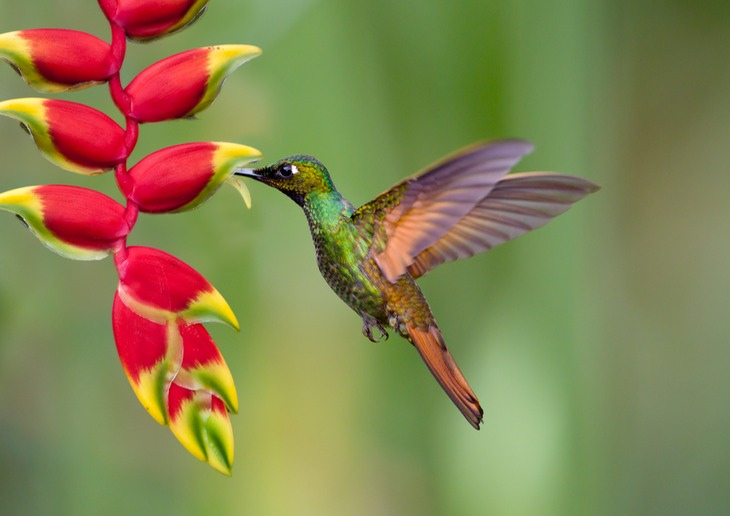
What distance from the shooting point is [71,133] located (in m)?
0.32

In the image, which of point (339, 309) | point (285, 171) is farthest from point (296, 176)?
point (339, 309)

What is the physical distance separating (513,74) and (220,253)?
0.36m

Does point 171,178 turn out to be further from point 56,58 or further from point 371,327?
point 371,327

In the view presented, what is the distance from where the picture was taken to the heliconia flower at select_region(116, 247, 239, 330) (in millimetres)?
336

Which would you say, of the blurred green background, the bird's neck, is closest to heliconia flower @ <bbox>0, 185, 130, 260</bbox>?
the bird's neck

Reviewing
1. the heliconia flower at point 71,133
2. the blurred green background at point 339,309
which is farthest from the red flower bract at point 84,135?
the blurred green background at point 339,309

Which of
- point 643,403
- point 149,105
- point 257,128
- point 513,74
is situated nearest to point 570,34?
point 513,74

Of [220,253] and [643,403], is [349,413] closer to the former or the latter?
[220,253]

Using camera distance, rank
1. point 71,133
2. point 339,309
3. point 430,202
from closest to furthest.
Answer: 1. point 71,133
2. point 430,202
3. point 339,309

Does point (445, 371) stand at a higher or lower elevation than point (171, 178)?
lower

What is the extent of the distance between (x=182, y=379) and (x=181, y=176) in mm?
74

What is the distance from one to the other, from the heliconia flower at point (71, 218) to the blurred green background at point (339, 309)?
513mm

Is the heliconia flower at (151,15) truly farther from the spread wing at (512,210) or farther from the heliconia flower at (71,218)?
the spread wing at (512,210)

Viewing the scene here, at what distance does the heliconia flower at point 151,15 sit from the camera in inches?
12.8
